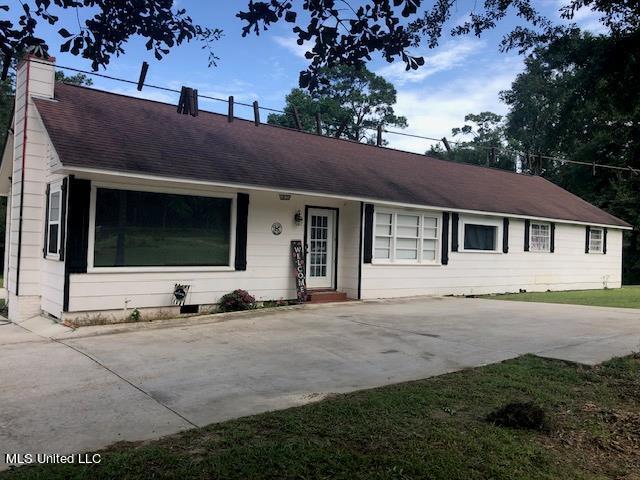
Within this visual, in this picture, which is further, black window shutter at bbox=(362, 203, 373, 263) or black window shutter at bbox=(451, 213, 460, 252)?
black window shutter at bbox=(451, 213, 460, 252)

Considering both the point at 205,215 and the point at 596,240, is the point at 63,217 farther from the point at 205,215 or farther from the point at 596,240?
the point at 596,240

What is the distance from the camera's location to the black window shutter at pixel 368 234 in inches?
520

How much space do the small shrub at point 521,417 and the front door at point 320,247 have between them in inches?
342

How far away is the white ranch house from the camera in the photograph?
31.7 feet

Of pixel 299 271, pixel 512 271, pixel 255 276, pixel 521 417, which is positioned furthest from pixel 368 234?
pixel 521 417

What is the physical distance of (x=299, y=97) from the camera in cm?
3759

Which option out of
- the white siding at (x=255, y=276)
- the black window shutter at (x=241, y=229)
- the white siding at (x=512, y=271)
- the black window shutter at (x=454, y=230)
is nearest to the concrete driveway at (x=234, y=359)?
the white siding at (x=255, y=276)

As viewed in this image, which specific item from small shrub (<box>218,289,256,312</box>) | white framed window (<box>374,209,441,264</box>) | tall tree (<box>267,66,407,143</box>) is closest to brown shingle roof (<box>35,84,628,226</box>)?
white framed window (<box>374,209,441,264</box>)

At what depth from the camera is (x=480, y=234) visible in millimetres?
16188

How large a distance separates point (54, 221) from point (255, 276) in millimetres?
4125

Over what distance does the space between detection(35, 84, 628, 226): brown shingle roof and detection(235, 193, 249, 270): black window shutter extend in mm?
544

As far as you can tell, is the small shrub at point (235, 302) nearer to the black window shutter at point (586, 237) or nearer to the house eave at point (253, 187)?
the house eave at point (253, 187)

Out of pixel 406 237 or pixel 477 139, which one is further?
pixel 477 139

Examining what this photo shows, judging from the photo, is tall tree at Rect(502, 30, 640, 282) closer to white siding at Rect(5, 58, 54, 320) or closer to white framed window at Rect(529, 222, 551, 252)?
white siding at Rect(5, 58, 54, 320)
